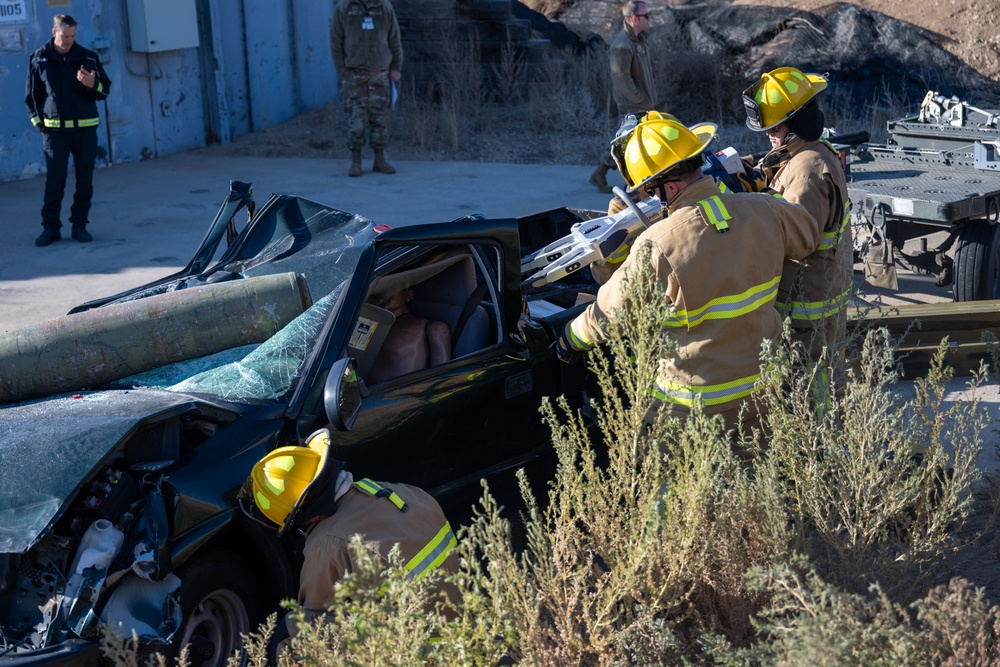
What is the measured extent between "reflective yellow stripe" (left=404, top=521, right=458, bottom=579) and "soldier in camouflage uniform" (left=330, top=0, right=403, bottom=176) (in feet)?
30.7

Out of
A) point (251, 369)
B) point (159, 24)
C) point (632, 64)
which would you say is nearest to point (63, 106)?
point (159, 24)

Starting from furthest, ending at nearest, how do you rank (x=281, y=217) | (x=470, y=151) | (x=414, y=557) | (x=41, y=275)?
(x=470, y=151) < (x=41, y=275) < (x=281, y=217) < (x=414, y=557)

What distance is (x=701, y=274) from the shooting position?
12.0ft

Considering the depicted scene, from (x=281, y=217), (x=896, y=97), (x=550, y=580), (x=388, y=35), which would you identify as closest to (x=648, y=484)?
(x=550, y=580)

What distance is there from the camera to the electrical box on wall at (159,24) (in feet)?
41.0

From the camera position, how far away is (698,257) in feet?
12.0

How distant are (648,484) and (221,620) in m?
1.46

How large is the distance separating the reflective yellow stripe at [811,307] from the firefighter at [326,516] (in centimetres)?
199

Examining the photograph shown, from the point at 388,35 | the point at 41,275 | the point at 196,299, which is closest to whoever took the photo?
the point at 196,299

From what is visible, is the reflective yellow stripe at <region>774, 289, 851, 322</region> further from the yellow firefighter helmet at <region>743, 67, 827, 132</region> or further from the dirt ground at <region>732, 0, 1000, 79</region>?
the dirt ground at <region>732, 0, 1000, 79</region>

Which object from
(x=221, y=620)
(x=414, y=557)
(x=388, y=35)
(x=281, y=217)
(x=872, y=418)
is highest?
(x=388, y=35)

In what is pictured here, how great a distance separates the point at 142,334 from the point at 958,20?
16124 millimetres

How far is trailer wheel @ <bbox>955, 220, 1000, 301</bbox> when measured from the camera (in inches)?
289

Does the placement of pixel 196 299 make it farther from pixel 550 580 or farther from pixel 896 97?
pixel 896 97
